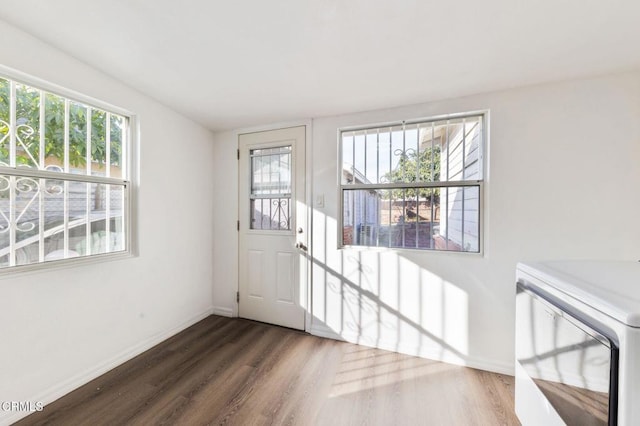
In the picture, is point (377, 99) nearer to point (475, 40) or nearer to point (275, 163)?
point (475, 40)

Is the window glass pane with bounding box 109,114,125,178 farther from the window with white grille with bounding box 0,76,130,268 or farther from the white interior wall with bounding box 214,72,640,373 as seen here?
the white interior wall with bounding box 214,72,640,373

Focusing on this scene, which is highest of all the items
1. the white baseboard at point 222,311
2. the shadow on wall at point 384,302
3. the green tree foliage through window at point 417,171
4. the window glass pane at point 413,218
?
the green tree foliage through window at point 417,171

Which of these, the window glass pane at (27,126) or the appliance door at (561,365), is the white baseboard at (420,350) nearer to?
the appliance door at (561,365)

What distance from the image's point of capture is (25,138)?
59.9 inches

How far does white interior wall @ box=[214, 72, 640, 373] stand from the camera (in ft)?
5.59

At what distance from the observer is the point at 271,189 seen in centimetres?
278

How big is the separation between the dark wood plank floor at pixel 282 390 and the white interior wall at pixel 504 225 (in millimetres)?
246

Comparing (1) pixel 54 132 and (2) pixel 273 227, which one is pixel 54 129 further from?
(2) pixel 273 227

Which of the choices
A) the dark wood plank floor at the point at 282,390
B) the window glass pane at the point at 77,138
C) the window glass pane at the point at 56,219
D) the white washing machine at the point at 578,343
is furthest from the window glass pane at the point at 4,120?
the white washing machine at the point at 578,343

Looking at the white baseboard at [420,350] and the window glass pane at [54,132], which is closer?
the window glass pane at [54,132]

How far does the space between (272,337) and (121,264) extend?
1.47 meters

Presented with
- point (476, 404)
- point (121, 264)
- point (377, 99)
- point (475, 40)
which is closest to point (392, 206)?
point (377, 99)

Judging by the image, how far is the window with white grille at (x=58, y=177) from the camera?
57.6 inches

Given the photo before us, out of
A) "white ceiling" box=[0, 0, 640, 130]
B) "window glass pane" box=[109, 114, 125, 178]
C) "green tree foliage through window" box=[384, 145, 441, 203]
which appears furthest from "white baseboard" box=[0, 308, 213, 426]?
"green tree foliage through window" box=[384, 145, 441, 203]
